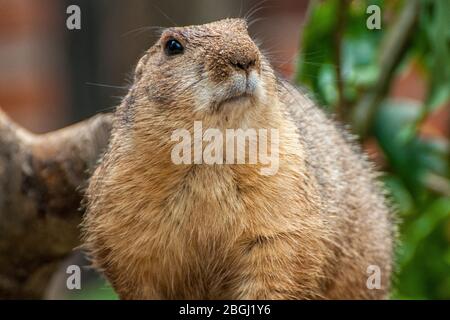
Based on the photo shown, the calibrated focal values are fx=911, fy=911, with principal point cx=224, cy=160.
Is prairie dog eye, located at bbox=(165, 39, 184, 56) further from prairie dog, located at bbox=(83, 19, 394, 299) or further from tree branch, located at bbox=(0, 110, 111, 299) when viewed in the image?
tree branch, located at bbox=(0, 110, 111, 299)

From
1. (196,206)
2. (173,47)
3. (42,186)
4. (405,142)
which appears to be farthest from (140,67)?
(405,142)

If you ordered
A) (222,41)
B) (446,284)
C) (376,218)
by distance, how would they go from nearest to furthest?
(222,41) → (376,218) → (446,284)

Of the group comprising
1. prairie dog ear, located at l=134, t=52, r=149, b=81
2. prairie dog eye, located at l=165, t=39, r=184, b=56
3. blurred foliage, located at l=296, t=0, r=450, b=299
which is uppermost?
prairie dog eye, located at l=165, t=39, r=184, b=56

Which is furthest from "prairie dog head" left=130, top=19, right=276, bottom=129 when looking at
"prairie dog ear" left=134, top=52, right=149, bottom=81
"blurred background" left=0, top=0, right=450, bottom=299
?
"blurred background" left=0, top=0, right=450, bottom=299

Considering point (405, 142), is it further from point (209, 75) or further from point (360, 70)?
point (209, 75)

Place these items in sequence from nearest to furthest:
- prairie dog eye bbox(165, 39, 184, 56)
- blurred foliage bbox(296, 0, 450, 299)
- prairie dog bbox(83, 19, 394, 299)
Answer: prairie dog eye bbox(165, 39, 184, 56), prairie dog bbox(83, 19, 394, 299), blurred foliage bbox(296, 0, 450, 299)

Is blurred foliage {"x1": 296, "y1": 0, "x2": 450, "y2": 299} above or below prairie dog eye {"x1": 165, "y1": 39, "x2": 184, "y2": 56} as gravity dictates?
below

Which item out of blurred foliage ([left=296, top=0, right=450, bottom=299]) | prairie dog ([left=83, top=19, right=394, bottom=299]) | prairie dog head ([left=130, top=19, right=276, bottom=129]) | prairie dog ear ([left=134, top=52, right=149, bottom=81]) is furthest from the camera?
blurred foliage ([left=296, top=0, right=450, bottom=299])
